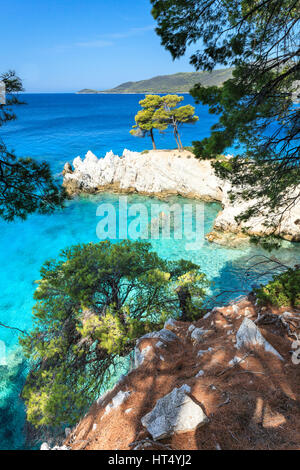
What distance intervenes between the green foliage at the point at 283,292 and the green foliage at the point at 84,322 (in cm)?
229

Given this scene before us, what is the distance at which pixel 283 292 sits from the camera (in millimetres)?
5883

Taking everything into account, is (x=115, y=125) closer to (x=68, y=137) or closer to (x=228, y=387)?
(x=68, y=137)

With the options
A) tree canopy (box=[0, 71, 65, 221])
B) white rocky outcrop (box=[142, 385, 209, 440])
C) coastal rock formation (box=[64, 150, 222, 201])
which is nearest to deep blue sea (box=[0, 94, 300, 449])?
coastal rock formation (box=[64, 150, 222, 201])

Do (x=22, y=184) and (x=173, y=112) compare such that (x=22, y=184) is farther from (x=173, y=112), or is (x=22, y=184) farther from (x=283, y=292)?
(x=173, y=112)

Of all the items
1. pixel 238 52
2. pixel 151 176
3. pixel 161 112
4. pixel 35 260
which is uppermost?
pixel 161 112

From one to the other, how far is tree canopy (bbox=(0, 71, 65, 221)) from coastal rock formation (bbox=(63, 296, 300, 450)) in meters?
4.12

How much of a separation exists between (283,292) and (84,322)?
5692mm

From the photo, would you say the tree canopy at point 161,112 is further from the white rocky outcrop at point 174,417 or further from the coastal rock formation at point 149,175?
the white rocky outcrop at point 174,417

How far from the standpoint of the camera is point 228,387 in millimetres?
3668

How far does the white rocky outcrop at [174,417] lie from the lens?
3.12 metres

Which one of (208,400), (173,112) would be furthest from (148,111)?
(208,400)

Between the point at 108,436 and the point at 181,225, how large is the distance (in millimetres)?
17197

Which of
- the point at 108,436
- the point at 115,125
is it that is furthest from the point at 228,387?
the point at 115,125

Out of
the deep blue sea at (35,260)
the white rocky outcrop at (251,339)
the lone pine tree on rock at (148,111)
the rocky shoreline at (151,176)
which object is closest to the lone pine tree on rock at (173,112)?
the lone pine tree on rock at (148,111)
